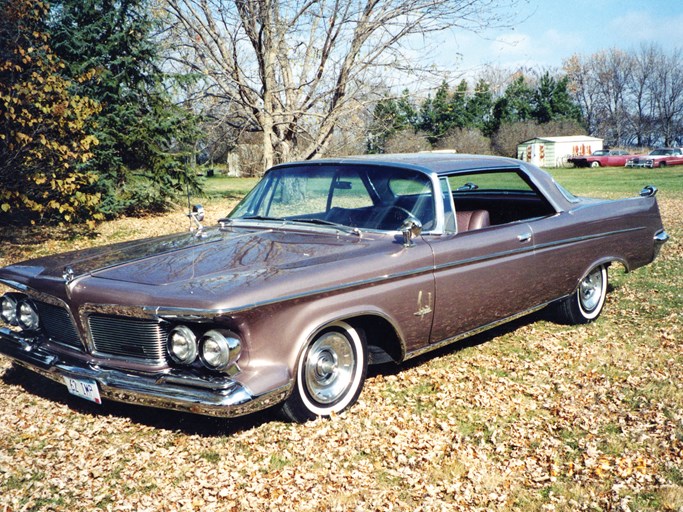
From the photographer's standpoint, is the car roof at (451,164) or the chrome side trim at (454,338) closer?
the chrome side trim at (454,338)

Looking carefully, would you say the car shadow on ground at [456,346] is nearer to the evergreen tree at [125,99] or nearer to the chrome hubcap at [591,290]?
the chrome hubcap at [591,290]

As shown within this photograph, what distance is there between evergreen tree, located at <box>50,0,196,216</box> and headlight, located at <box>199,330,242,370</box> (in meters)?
12.3

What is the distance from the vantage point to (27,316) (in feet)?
14.5

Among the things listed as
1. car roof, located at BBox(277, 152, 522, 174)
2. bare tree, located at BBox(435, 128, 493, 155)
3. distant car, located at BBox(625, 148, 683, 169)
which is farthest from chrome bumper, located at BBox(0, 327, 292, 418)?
bare tree, located at BBox(435, 128, 493, 155)

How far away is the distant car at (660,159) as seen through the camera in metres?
41.5

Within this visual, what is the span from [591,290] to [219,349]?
4.25 meters

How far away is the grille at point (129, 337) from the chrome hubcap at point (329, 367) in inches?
34.5

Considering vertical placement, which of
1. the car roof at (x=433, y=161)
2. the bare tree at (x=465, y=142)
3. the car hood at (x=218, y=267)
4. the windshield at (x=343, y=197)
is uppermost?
the bare tree at (x=465, y=142)

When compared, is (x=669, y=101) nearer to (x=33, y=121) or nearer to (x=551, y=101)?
(x=551, y=101)

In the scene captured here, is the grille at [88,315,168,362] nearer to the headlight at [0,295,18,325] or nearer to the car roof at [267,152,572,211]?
the headlight at [0,295,18,325]

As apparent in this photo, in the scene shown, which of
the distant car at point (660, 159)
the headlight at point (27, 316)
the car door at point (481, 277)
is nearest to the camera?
the headlight at point (27, 316)

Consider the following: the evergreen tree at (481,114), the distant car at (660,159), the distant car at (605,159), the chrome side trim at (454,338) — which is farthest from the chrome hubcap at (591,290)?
the evergreen tree at (481,114)

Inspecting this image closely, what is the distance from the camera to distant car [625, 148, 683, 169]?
41469 millimetres

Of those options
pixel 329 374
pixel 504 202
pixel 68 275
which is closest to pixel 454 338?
pixel 329 374
